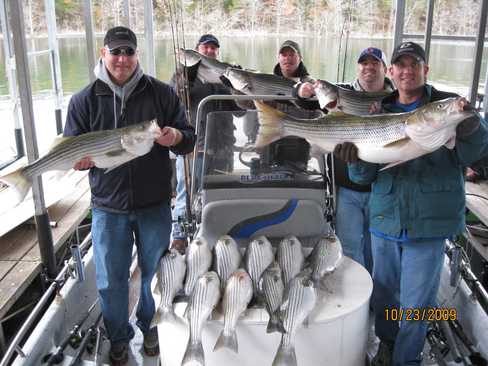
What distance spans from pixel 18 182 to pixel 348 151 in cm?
162

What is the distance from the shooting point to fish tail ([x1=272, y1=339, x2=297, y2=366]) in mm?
1882

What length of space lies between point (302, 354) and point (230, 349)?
1.08ft

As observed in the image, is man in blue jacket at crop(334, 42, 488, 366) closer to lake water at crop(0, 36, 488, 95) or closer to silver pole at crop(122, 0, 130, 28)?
lake water at crop(0, 36, 488, 95)

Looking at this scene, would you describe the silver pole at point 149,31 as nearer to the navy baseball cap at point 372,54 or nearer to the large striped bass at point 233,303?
the navy baseball cap at point 372,54

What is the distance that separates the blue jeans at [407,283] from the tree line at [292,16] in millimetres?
3476

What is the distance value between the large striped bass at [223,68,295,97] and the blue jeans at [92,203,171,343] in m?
1.23

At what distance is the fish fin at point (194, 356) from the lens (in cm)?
191

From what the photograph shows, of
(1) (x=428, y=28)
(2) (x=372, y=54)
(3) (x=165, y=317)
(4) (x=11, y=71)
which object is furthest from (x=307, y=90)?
(4) (x=11, y=71)

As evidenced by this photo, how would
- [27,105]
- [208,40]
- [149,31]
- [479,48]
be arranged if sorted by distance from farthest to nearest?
1. [149,31]
2. [208,40]
3. [479,48]
4. [27,105]

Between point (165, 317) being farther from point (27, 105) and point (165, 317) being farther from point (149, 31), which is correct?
point (149, 31)

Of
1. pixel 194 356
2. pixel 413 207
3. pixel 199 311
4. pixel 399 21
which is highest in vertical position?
pixel 399 21

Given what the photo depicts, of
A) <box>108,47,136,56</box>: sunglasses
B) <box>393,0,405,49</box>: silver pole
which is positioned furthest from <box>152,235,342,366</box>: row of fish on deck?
<box>393,0,405,49</box>: silver pole

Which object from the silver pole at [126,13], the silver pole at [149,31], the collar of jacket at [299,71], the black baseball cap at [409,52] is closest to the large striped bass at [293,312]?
the black baseball cap at [409,52]

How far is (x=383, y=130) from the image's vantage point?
2264 mm
